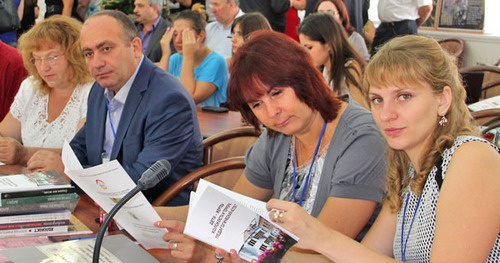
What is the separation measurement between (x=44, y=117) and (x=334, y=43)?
1.90 m

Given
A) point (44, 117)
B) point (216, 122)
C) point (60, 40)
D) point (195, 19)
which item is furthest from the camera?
point (195, 19)

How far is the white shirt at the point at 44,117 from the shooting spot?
9.36 feet

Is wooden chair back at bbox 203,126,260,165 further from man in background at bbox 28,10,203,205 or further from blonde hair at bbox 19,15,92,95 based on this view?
blonde hair at bbox 19,15,92,95

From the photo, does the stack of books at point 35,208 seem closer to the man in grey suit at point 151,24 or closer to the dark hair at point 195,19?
the dark hair at point 195,19

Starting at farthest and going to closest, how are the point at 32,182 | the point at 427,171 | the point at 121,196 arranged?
1. the point at 32,182
2. the point at 121,196
3. the point at 427,171

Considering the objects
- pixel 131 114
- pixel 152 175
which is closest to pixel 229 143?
pixel 131 114

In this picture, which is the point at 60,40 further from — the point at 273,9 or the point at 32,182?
the point at 273,9

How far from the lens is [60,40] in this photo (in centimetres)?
279

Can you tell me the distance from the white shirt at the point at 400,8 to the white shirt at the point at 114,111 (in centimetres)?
396

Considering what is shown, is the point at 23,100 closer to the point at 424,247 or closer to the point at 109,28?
the point at 109,28

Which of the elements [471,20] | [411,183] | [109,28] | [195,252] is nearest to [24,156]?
[109,28]

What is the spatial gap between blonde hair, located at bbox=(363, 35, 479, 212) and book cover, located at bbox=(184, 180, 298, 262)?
15.9 inches

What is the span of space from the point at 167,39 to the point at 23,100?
2.47m

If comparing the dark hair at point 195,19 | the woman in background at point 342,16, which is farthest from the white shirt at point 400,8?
the dark hair at point 195,19
